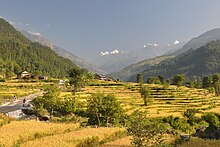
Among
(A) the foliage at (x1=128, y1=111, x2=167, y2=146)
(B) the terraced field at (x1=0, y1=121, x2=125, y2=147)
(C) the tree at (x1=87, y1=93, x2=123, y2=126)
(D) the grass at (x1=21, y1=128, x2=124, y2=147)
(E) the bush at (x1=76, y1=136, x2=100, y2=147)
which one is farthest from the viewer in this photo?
(C) the tree at (x1=87, y1=93, x2=123, y2=126)

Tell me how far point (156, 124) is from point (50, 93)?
Result: 40460 mm

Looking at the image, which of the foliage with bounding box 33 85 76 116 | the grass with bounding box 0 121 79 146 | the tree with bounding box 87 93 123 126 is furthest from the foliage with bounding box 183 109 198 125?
the grass with bounding box 0 121 79 146

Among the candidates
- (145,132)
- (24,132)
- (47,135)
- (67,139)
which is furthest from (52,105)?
(145,132)

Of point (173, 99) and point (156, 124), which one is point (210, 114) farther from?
point (156, 124)

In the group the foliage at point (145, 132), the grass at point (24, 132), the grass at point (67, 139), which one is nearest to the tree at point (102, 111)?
the grass at point (24, 132)

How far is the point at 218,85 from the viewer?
118 meters

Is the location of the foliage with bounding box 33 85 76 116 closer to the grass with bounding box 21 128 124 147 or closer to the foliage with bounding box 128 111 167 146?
the grass with bounding box 21 128 124 147

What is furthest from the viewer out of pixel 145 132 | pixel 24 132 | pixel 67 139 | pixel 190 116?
pixel 190 116

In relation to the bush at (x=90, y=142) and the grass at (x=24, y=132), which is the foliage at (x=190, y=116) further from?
the bush at (x=90, y=142)

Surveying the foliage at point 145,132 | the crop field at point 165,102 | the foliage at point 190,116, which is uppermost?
the foliage at point 145,132

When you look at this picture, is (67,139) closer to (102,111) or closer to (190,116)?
(102,111)

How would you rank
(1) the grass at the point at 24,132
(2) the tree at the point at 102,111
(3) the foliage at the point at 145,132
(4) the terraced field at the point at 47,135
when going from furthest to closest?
(2) the tree at the point at 102,111, (1) the grass at the point at 24,132, (4) the terraced field at the point at 47,135, (3) the foliage at the point at 145,132

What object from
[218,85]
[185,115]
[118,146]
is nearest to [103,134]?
[118,146]

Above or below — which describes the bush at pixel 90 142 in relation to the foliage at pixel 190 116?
above
